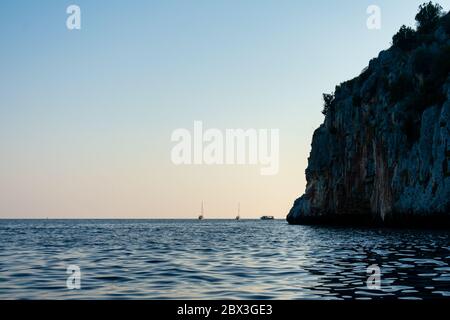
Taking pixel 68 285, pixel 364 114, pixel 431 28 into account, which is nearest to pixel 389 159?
pixel 364 114

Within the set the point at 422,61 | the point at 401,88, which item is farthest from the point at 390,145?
the point at 422,61

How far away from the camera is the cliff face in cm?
6838

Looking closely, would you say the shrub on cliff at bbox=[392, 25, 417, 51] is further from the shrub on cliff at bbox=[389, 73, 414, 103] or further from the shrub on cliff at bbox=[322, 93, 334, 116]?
the shrub on cliff at bbox=[322, 93, 334, 116]

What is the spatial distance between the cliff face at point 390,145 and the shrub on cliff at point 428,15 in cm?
939

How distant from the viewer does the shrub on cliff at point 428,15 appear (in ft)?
348

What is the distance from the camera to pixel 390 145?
83812 millimetres

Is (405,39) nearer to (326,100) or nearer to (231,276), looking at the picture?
(326,100)

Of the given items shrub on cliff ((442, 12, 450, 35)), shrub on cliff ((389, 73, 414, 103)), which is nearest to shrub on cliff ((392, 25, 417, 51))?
shrub on cliff ((442, 12, 450, 35))

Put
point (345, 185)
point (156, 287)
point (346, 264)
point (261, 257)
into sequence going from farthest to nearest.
Result: point (345, 185), point (261, 257), point (346, 264), point (156, 287)

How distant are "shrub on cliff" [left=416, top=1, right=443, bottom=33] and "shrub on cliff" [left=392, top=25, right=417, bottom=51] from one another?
7.05 metres

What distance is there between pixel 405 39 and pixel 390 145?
83.3 feet

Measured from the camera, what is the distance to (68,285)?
1928cm

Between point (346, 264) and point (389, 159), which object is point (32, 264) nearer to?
point (346, 264)
